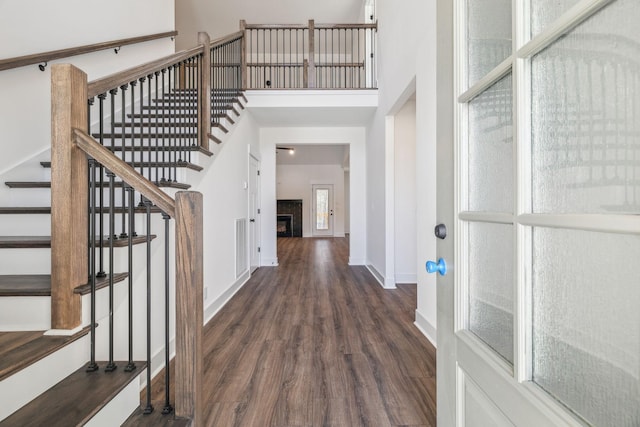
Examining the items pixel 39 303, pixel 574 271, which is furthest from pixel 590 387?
pixel 39 303

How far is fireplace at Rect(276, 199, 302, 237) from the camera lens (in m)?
10.8

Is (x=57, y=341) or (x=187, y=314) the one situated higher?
(x=187, y=314)

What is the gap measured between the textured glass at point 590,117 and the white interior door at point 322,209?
10.4 meters

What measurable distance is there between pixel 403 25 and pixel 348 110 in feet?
5.30

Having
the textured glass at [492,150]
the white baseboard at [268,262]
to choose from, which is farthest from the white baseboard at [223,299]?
the textured glass at [492,150]

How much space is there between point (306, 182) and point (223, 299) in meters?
8.10

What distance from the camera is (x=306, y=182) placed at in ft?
36.1

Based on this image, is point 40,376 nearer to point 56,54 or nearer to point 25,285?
point 25,285

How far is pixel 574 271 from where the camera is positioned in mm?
529

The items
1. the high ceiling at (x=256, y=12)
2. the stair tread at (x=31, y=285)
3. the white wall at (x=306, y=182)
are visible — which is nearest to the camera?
the stair tread at (x=31, y=285)

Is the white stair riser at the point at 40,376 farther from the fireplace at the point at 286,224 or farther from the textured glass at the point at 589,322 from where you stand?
the fireplace at the point at 286,224

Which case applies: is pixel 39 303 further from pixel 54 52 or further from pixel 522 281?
pixel 54 52

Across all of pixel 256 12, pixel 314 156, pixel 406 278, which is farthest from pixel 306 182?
pixel 406 278

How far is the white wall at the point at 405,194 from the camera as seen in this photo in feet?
13.4
